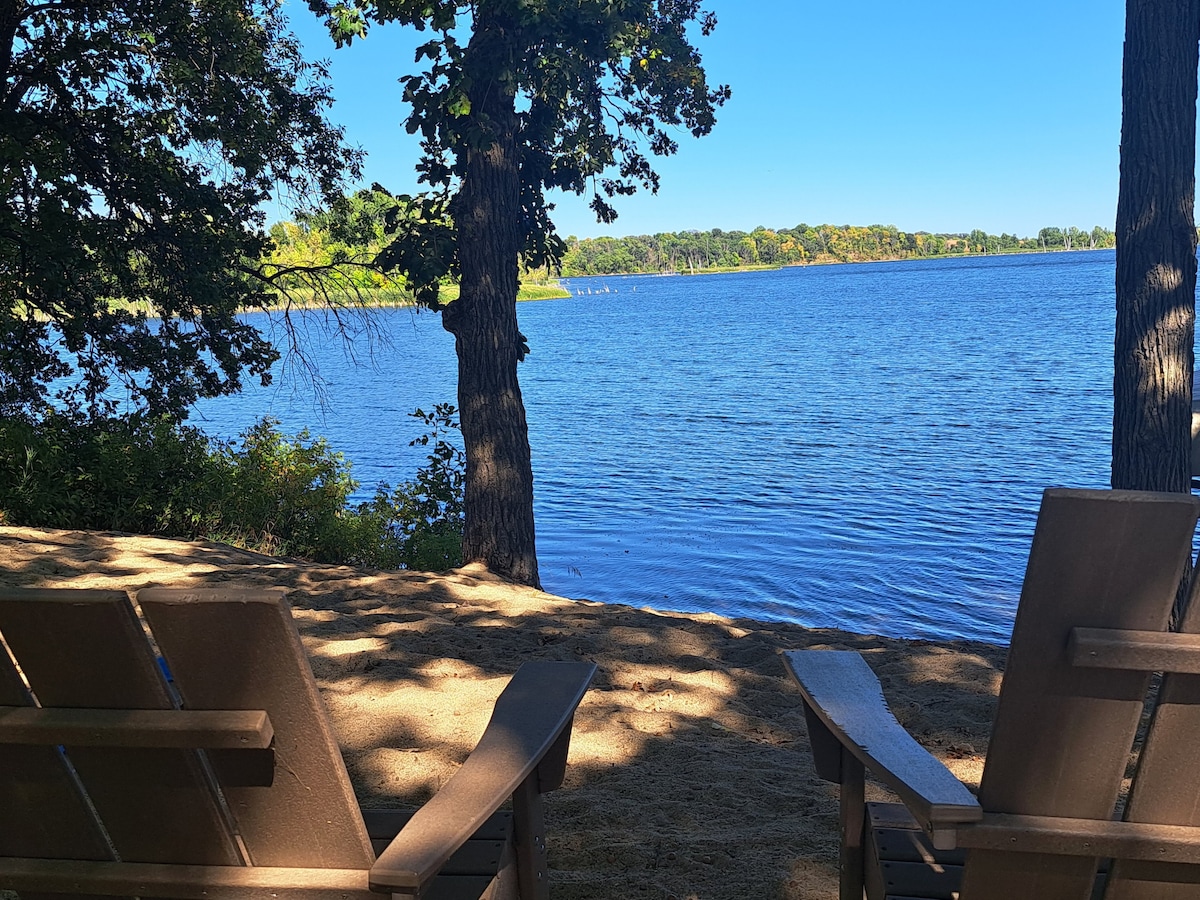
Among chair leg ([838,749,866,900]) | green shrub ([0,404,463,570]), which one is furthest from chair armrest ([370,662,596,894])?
green shrub ([0,404,463,570])

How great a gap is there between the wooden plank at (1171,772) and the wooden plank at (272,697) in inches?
43.3

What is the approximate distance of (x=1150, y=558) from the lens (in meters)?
1.26

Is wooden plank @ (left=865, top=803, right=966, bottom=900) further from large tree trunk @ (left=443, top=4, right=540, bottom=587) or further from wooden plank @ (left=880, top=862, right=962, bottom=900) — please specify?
large tree trunk @ (left=443, top=4, right=540, bottom=587)

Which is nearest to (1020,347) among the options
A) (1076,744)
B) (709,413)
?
(709,413)

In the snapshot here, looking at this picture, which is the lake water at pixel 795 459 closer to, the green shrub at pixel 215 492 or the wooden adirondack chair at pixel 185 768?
the green shrub at pixel 215 492

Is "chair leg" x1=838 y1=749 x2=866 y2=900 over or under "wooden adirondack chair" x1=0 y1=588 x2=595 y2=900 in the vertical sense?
under

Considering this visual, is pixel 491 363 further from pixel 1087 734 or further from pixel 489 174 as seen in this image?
pixel 1087 734

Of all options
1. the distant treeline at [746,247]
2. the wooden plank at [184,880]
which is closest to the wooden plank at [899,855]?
the wooden plank at [184,880]

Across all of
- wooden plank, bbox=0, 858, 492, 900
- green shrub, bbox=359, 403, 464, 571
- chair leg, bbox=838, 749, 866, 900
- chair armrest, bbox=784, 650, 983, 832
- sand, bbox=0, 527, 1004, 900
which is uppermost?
chair armrest, bbox=784, 650, 983, 832

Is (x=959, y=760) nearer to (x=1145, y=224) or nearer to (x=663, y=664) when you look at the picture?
(x=663, y=664)

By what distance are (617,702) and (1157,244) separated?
13.0 ft

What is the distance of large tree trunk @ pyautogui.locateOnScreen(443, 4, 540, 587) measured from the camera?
327 inches

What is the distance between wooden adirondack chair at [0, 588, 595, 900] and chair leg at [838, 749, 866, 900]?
2.64 ft

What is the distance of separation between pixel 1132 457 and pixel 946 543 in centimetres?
617
